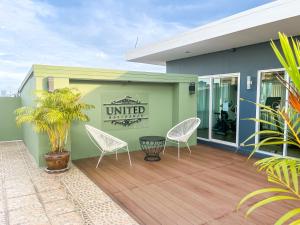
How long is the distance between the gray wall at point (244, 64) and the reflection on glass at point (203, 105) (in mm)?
367

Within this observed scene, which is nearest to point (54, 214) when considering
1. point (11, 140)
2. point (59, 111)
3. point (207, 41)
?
point (59, 111)

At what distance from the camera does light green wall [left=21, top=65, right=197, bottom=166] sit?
16.0 ft

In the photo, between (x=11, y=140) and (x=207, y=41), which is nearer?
(x=207, y=41)

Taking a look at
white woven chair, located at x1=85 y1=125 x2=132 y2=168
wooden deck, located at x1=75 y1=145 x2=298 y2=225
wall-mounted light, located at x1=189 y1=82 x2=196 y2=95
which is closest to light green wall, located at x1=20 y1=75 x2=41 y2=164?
wooden deck, located at x1=75 y1=145 x2=298 y2=225

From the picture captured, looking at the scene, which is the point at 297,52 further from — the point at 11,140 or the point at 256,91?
the point at 11,140

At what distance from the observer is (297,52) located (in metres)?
1.33

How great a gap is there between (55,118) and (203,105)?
16.8 ft

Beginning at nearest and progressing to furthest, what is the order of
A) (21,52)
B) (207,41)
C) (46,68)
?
(46,68) → (207,41) → (21,52)

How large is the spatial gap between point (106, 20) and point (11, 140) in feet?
24.3

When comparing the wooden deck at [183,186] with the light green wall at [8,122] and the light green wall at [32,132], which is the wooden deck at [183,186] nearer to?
the light green wall at [32,132]

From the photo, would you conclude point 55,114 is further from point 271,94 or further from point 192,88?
point 271,94

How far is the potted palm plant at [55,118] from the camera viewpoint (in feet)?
14.2

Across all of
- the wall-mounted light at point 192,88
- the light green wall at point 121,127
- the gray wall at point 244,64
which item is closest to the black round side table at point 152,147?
the light green wall at point 121,127

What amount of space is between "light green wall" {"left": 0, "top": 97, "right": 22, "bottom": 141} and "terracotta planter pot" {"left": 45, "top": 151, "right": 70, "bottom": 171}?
4.35 m
